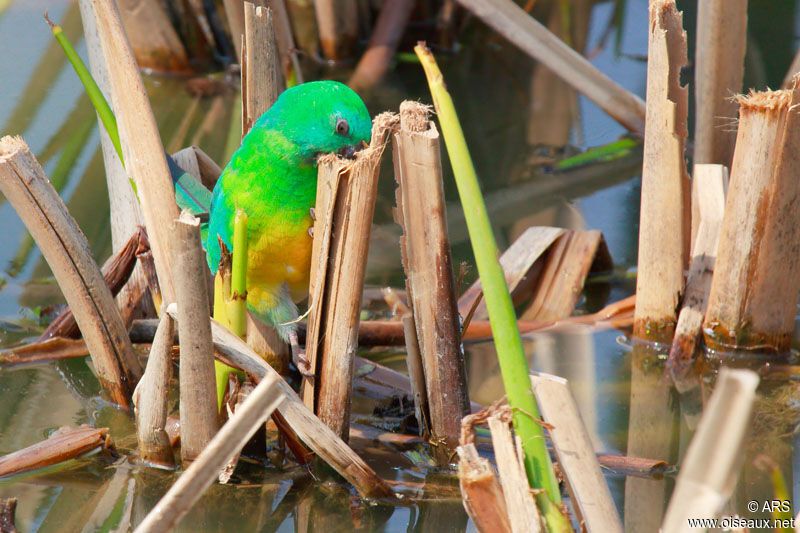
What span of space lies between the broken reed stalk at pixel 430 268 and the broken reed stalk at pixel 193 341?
479 mm

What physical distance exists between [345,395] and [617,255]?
1.69 m

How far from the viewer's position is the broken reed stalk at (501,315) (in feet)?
3.91

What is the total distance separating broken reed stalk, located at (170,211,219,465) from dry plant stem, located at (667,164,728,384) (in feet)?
4.87

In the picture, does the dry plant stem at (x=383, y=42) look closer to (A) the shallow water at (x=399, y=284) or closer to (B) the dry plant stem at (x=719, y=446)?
(A) the shallow water at (x=399, y=284)

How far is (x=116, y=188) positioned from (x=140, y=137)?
0.57m

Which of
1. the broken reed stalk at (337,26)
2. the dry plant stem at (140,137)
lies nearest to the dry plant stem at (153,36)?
the broken reed stalk at (337,26)

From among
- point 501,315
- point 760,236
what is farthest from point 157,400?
point 760,236

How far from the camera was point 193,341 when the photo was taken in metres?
1.62

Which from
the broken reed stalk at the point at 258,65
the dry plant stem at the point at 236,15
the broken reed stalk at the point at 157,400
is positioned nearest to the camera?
the broken reed stalk at the point at 157,400

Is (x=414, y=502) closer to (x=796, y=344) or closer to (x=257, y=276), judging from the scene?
(x=257, y=276)

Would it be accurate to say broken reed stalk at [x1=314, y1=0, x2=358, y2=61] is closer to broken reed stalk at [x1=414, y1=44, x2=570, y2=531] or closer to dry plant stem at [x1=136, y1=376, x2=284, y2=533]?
broken reed stalk at [x1=414, y1=44, x2=570, y2=531]

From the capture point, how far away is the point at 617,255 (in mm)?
3143

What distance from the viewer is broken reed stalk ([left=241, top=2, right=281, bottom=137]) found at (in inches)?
79.8

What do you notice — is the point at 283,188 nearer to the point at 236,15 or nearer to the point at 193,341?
the point at 193,341
